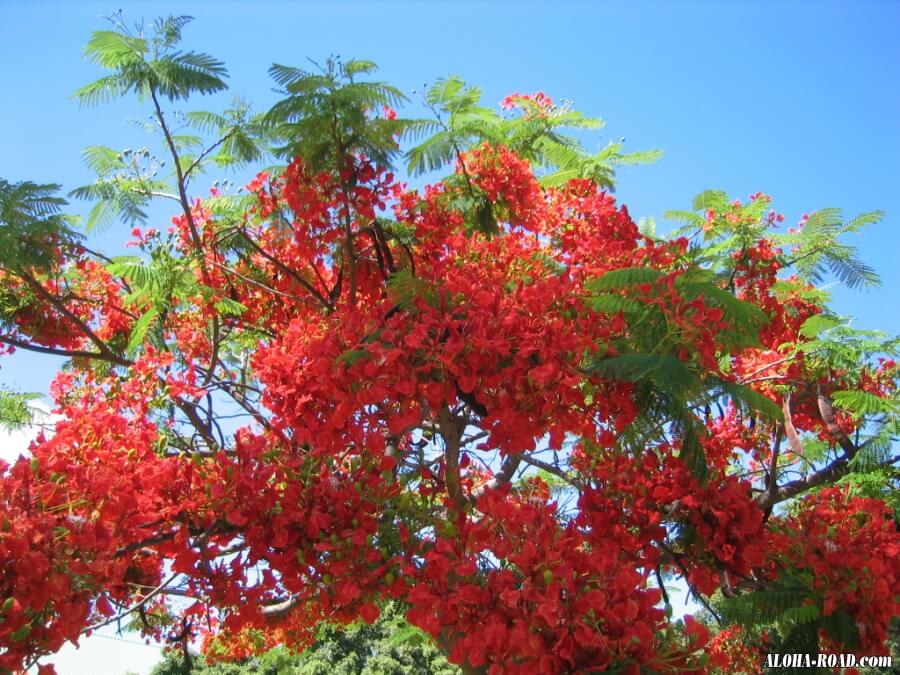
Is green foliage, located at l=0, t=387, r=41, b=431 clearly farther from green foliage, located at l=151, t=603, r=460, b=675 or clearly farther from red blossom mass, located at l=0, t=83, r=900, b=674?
green foliage, located at l=151, t=603, r=460, b=675

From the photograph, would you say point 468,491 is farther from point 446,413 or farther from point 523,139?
point 523,139

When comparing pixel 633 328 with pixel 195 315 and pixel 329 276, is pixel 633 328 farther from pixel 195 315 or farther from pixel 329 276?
pixel 195 315

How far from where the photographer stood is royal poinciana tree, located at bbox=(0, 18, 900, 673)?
2.73m

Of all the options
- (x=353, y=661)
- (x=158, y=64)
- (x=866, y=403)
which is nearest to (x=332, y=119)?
(x=158, y=64)

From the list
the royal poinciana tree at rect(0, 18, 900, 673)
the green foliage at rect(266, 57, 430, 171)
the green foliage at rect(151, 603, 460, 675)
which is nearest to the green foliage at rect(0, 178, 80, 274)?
the royal poinciana tree at rect(0, 18, 900, 673)

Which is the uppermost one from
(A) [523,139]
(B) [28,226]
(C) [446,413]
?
(A) [523,139]

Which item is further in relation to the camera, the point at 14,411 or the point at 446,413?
the point at 14,411

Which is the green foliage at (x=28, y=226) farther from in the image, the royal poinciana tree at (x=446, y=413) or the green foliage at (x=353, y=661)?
the green foliage at (x=353, y=661)

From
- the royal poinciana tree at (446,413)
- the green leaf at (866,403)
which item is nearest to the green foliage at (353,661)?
the royal poinciana tree at (446,413)

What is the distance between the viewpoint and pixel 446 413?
3.85 m

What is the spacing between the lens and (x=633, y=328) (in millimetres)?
3174

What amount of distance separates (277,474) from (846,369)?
442 cm

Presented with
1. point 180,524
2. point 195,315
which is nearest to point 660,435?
point 180,524

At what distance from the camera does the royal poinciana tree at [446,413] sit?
2.73 m
